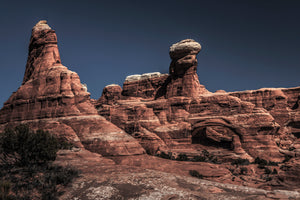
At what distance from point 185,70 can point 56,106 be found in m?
26.6

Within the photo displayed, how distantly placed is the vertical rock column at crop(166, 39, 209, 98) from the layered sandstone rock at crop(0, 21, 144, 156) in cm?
1607

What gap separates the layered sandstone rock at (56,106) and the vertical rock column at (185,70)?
16.1m

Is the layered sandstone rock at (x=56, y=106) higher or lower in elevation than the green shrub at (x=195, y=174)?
higher

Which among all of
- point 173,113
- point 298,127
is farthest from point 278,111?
point 173,113

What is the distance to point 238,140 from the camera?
126 feet

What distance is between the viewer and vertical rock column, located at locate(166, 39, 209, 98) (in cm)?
4741

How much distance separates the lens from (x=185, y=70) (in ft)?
161

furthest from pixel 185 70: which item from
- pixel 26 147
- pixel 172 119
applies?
pixel 26 147

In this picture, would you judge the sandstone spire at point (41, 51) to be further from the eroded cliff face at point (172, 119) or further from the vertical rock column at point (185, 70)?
the vertical rock column at point (185, 70)


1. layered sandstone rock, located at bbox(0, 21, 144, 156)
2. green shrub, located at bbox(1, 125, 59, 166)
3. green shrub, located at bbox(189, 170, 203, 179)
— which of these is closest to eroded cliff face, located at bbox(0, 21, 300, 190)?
layered sandstone rock, located at bbox(0, 21, 144, 156)

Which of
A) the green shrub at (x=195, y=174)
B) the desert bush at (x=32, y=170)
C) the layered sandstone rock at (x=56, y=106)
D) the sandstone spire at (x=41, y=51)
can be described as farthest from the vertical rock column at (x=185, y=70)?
the desert bush at (x=32, y=170)

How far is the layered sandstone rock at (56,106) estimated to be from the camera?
122 feet

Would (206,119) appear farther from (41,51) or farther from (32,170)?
(41,51)

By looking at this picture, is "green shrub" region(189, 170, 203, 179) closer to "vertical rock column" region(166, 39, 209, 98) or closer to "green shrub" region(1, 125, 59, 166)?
"green shrub" region(1, 125, 59, 166)
